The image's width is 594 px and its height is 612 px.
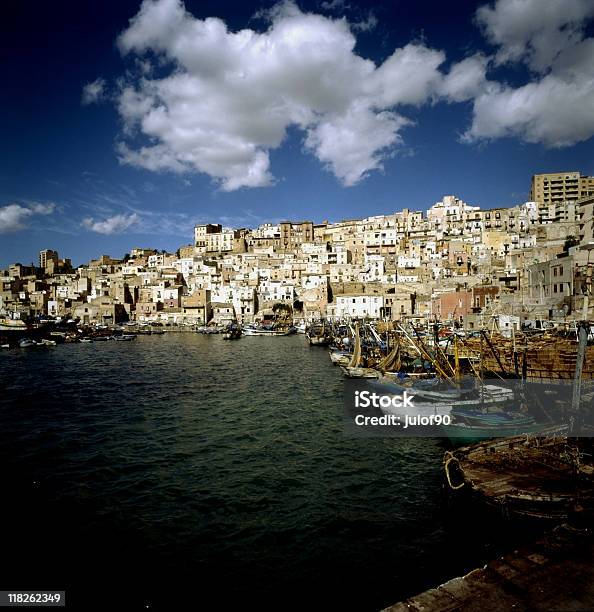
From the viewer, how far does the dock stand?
517cm

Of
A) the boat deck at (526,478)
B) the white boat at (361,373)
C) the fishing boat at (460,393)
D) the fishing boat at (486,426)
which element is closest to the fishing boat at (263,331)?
the white boat at (361,373)

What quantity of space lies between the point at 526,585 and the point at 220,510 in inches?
332

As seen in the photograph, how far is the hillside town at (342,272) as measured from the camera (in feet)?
218

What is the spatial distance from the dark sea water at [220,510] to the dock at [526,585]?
3.19m

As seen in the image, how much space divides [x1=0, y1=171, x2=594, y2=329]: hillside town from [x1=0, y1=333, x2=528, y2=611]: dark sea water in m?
40.7

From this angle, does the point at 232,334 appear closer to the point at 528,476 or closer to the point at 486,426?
the point at 486,426

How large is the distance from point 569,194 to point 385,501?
11249cm

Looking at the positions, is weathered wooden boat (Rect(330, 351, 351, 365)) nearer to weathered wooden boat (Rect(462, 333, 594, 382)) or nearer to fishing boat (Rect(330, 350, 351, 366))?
fishing boat (Rect(330, 350, 351, 366))

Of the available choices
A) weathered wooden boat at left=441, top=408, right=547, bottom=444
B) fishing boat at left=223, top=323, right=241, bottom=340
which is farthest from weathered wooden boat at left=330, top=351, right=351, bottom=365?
fishing boat at left=223, top=323, right=241, bottom=340

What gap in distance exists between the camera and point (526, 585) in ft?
18.0

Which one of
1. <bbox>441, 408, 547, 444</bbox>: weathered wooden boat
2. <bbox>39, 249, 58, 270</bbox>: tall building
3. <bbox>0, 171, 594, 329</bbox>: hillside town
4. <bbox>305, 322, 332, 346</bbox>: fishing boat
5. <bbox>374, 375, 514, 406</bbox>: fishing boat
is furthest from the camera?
<bbox>39, 249, 58, 270</bbox>: tall building

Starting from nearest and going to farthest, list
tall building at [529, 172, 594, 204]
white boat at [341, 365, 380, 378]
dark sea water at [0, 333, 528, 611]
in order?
dark sea water at [0, 333, 528, 611]
white boat at [341, 365, 380, 378]
tall building at [529, 172, 594, 204]

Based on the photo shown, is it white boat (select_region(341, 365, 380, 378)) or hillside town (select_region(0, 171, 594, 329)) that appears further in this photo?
hillside town (select_region(0, 171, 594, 329))

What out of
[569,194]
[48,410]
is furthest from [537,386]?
[569,194]
